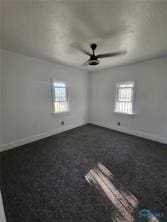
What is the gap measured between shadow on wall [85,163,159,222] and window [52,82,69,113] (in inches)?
102

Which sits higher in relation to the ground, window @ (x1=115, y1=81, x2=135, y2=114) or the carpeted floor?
window @ (x1=115, y1=81, x2=135, y2=114)

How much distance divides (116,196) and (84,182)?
0.54 meters

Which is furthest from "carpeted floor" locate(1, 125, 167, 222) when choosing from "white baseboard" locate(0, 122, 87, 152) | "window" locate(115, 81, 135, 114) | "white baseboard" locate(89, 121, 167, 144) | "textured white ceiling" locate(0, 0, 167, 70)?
"textured white ceiling" locate(0, 0, 167, 70)

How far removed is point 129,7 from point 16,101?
310 cm

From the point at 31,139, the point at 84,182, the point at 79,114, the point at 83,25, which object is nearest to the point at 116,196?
the point at 84,182

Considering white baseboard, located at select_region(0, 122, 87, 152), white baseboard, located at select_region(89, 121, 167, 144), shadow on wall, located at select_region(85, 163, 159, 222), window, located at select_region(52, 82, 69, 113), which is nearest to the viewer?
shadow on wall, located at select_region(85, 163, 159, 222)

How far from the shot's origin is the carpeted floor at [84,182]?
1.45 metres

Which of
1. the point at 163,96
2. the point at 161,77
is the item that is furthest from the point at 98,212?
the point at 161,77

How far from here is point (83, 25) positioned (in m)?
1.81

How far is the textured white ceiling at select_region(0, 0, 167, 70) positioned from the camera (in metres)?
1.43

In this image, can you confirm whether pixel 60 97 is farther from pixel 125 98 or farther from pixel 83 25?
pixel 83 25

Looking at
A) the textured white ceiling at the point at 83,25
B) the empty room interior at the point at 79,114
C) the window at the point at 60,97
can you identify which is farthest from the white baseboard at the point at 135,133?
the textured white ceiling at the point at 83,25

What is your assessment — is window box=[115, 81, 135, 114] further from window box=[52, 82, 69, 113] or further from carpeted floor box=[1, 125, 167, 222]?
window box=[52, 82, 69, 113]

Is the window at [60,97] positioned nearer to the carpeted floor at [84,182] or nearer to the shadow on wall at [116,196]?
the carpeted floor at [84,182]
